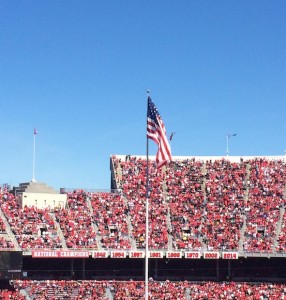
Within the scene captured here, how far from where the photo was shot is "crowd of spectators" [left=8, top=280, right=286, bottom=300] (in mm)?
59688

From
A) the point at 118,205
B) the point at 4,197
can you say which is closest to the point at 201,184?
the point at 118,205

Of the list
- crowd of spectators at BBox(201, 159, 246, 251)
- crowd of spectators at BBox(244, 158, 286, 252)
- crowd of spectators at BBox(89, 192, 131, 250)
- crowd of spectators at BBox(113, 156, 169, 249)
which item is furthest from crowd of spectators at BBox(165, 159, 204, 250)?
crowd of spectators at BBox(244, 158, 286, 252)

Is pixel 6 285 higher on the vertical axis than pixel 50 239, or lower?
lower

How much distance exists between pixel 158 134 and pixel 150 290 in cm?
3137

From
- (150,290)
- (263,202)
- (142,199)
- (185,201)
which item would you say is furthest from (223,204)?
(150,290)

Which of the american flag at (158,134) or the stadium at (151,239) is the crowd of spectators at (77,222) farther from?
the american flag at (158,134)

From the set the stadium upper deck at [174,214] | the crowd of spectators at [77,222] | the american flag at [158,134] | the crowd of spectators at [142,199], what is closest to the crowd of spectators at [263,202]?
the stadium upper deck at [174,214]

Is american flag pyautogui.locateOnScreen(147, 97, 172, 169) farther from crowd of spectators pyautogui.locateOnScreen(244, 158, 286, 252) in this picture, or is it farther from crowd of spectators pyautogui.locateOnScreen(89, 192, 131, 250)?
crowd of spectators pyautogui.locateOnScreen(244, 158, 286, 252)

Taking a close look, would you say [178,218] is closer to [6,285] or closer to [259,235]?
[259,235]

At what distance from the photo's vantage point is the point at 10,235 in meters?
61.4

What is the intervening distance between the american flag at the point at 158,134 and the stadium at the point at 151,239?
1094 inches

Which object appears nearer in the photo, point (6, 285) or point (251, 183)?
point (6, 285)

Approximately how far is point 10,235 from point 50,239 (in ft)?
12.0

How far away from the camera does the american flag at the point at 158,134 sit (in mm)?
32500
